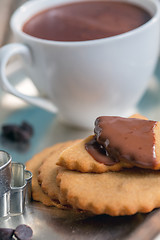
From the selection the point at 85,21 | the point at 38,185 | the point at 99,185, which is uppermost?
the point at 85,21

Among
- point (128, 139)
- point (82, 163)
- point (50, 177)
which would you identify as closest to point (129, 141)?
point (128, 139)

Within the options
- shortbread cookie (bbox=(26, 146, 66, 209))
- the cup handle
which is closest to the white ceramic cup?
the cup handle

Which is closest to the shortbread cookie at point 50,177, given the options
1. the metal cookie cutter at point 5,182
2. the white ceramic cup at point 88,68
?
the metal cookie cutter at point 5,182

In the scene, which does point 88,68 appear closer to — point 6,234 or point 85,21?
point 85,21

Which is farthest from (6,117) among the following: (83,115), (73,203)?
(73,203)

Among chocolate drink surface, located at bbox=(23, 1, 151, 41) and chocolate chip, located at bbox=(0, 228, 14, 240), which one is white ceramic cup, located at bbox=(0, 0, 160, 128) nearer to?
chocolate drink surface, located at bbox=(23, 1, 151, 41)

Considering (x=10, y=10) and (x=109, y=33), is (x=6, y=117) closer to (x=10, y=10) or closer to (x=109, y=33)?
(x=109, y=33)

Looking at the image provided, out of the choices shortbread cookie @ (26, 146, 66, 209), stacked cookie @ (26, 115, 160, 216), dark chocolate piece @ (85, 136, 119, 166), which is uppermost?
dark chocolate piece @ (85, 136, 119, 166)
